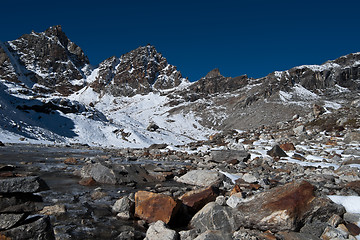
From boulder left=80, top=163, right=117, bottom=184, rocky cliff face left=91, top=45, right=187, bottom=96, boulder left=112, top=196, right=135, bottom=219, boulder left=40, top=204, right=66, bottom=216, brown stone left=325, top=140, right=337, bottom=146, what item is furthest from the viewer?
rocky cliff face left=91, top=45, right=187, bottom=96

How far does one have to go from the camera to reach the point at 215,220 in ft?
18.5

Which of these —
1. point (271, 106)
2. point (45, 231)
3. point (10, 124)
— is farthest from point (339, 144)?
point (271, 106)

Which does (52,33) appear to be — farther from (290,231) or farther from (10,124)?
(290,231)

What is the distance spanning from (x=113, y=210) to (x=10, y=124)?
1410 inches

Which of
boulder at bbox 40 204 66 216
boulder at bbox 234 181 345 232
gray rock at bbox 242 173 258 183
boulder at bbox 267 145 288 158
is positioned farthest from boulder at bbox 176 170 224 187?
boulder at bbox 267 145 288 158

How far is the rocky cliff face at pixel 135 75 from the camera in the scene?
166000 mm

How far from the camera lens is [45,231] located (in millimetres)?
4039

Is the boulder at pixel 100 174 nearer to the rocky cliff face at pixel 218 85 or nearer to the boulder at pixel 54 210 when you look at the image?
the boulder at pixel 54 210

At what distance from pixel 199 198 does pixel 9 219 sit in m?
4.87

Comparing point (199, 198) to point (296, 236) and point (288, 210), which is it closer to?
point (288, 210)

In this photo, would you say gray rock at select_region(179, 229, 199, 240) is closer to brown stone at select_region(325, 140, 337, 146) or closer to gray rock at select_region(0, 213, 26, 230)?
gray rock at select_region(0, 213, 26, 230)

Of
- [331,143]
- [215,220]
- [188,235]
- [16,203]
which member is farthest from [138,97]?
[16,203]

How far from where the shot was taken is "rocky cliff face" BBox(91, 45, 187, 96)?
545 feet

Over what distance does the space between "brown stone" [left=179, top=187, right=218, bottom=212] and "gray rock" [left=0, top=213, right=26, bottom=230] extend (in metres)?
4.33
